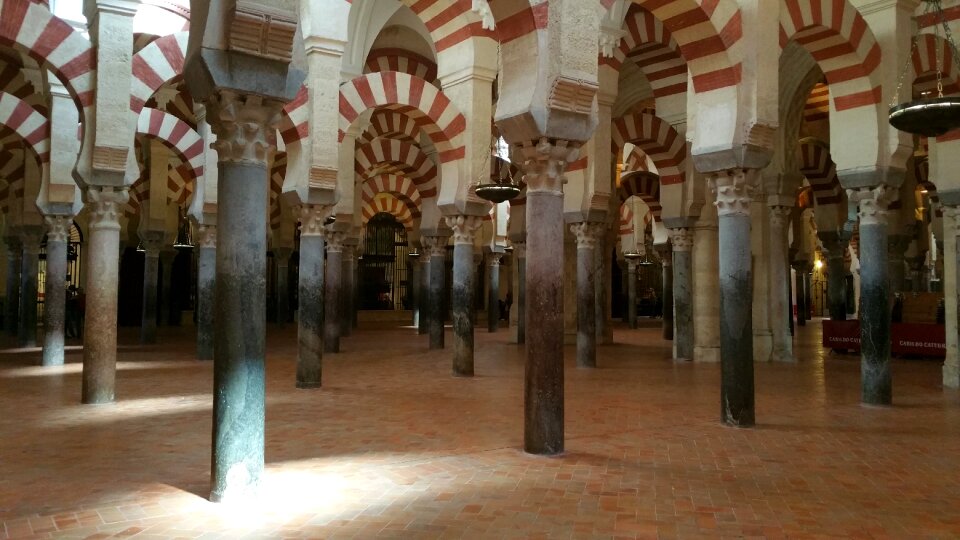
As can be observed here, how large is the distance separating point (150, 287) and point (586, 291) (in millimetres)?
8012

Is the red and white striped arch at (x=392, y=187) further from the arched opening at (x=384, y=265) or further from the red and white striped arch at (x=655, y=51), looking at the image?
the red and white striped arch at (x=655, y=51)

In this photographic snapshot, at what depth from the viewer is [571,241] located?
44.3 ft

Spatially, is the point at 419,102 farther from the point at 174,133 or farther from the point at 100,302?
the point at 100,302

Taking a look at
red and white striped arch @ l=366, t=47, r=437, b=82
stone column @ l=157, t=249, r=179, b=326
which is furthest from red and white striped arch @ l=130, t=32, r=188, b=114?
stone column @ l=157, t=249, r=179, b=326

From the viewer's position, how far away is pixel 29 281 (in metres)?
A: 11.6

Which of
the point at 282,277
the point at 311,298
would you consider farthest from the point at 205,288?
the point at 282,277

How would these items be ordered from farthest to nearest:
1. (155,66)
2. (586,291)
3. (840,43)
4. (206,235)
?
(206,235), (586,291), (155,66), (840,43)

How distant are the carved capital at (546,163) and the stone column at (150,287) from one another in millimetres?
10077

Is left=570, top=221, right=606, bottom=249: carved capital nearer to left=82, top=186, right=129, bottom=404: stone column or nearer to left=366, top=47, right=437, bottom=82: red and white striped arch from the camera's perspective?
left=82, top=186, right=129, bottom=404: stone column

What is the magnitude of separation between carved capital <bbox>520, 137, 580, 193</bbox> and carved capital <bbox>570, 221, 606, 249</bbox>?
4.72 metres

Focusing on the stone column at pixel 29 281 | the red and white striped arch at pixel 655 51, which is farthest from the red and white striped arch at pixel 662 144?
the stone column at pixel 29 281

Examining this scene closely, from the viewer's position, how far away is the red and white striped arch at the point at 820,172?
1395 centimetres

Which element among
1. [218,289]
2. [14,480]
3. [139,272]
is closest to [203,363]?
[14,480]

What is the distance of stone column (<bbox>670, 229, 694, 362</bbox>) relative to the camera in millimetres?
10453
